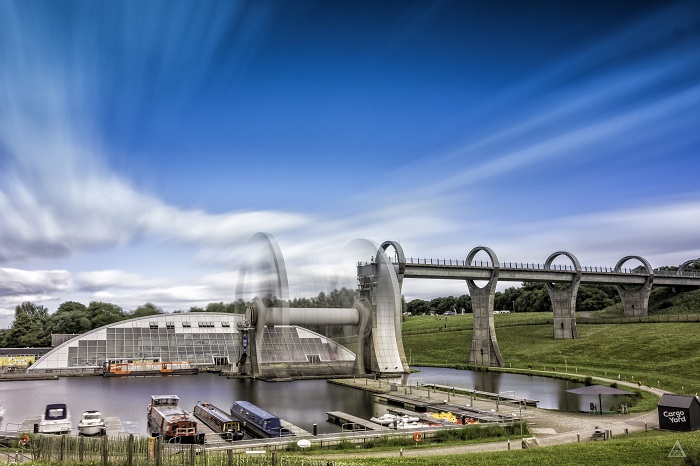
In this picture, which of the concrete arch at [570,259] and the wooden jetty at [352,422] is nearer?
the wooden jetty at [352,422]

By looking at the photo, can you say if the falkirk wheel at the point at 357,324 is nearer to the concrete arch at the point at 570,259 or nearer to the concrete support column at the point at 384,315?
the concrete support column at the point at 384,315

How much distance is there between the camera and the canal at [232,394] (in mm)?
40844

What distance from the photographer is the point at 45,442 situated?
22109mm

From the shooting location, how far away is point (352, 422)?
3541 centimetres

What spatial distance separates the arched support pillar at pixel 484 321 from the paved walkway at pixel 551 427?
3136cm

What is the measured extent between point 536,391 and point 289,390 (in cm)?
2376

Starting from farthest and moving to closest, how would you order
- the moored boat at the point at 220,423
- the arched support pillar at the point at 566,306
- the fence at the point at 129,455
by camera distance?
the arched support pillar at the point at 566,306
the moored boat at the point at 220,423
the fence at the point at 129,455

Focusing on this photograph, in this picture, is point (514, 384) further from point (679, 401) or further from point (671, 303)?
point (671, 303)


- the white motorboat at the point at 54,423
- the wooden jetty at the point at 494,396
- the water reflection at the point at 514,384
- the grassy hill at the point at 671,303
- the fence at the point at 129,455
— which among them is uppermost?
the grassy hill at the point at 671,303

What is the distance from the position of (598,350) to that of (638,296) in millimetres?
29194

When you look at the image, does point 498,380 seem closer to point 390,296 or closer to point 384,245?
point 390,296

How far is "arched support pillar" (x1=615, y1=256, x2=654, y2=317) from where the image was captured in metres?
94.8

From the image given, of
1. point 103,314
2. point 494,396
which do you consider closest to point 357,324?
point 494,396

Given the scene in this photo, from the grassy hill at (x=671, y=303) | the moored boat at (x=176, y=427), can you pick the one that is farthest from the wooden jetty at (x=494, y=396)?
the grassy hill at (x=671, y=303)
